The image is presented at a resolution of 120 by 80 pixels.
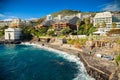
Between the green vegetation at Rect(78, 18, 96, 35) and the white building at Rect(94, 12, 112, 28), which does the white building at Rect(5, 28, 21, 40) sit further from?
the white building at Rect(94, 12, 112, 28)

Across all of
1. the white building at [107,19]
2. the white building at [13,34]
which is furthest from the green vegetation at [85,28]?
the white building at [13,34]

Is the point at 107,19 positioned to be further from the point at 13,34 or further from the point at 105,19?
the point at 13,34

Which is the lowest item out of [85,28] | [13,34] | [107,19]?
[13,34]

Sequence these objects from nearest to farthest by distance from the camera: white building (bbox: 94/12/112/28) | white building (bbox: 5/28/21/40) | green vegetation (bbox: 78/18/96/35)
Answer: green vegetation (bbox: 78/18/96/35) → white building (bbox: 94/12/112/28) → white building (bbox: 5/28/21/40)

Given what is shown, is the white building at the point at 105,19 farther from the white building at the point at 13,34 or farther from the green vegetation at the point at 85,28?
the white building at the point at 13,34

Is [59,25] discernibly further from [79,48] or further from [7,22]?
[7,22]

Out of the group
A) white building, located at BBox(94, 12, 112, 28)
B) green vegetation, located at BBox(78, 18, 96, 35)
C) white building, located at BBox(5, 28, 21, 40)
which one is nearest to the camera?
green vegetation, located at BBox(78, 18, 96, 35)

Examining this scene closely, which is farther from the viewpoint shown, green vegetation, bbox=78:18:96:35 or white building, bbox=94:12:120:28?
white building, bbox=94:12:120:28

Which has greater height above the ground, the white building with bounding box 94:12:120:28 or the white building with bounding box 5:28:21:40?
the white building with bounding box 94:12:120:28

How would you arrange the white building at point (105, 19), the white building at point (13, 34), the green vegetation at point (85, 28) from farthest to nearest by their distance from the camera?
the white building at point (13, 34)
the white building at point (105, 19)
the green vegetation at point (85, 28)

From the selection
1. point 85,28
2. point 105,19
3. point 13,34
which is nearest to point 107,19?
point 105,19

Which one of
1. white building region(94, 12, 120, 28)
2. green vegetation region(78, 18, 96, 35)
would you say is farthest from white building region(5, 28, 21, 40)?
white building region(94, 12, 120, 28)

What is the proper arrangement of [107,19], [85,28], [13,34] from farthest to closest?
1. [13,34]
2. [85,28]
3. [107,19]

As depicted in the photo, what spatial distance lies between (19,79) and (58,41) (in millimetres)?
16111
